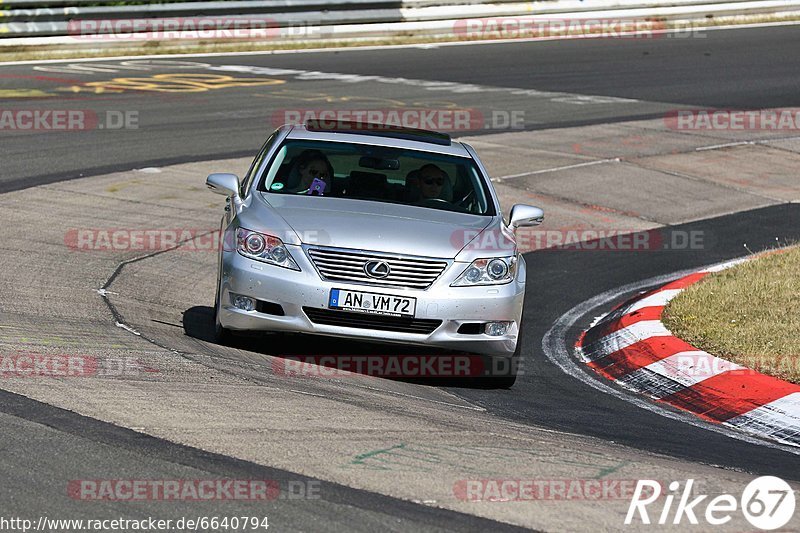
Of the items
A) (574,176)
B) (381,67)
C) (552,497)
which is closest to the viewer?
(552,497)

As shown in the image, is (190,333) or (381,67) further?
(381,67)

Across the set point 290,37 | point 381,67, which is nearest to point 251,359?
point 381,67

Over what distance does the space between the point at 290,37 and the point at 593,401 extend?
20.8 meters

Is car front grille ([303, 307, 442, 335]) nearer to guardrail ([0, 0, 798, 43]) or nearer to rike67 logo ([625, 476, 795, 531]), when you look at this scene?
rike67 logo ([625, 476, 795, 531])

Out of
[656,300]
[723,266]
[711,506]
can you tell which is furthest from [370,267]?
[723,266]

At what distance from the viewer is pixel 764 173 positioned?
17.2m

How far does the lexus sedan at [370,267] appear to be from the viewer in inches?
308

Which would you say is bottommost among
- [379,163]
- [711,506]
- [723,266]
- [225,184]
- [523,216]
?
[723,266]

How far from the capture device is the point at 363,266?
785 cm

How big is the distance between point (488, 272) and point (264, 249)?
4.65ft

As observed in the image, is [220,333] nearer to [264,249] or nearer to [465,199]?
[264,249]

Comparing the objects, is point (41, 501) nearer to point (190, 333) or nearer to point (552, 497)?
point (552, 497)

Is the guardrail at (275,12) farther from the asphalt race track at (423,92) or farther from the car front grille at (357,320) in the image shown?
the car front grille at (357,320)

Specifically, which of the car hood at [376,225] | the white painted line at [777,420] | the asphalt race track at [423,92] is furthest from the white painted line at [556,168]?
the white painted line at [777,420]
